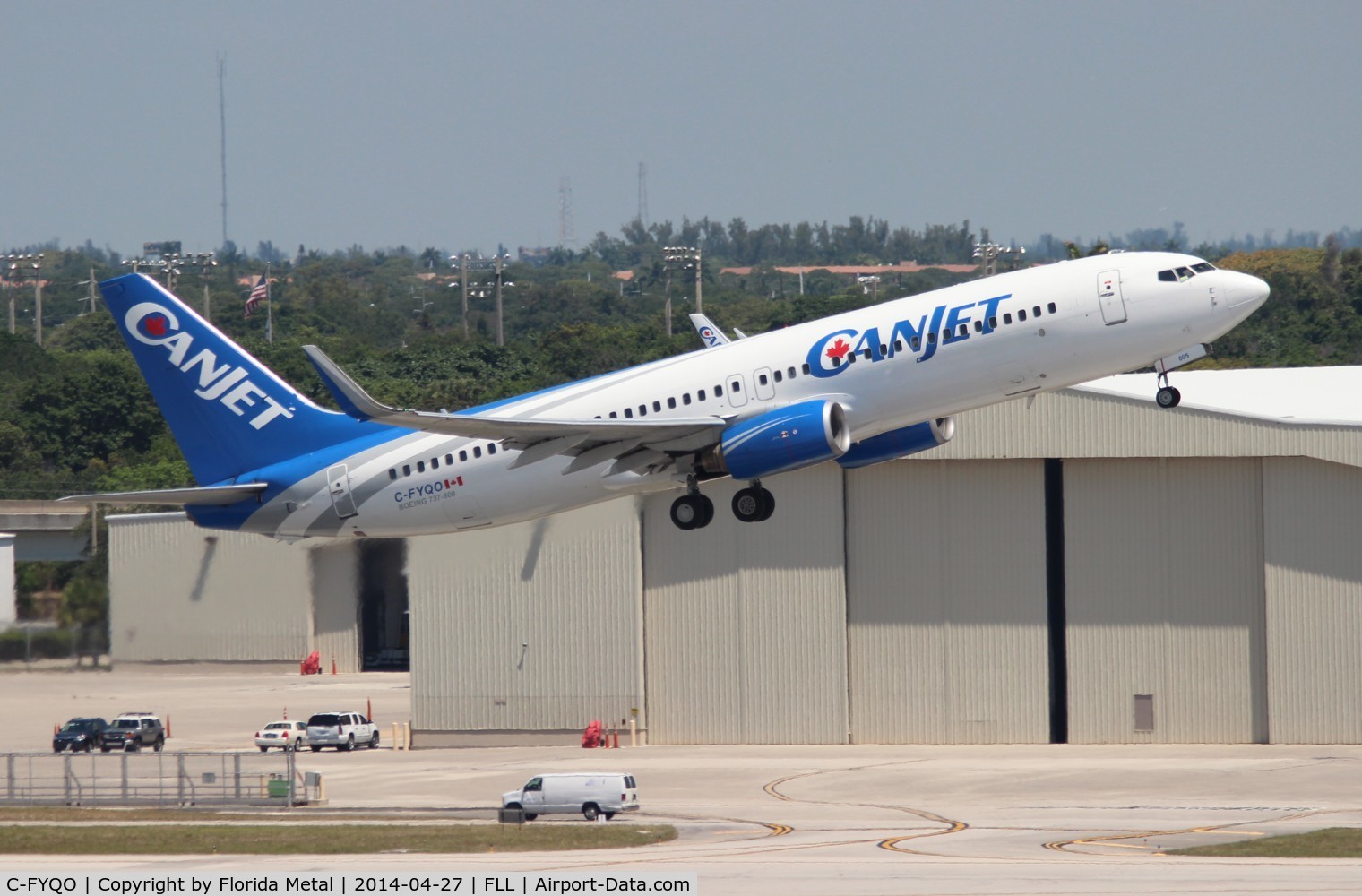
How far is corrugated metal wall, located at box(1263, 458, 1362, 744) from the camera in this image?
71.1 m

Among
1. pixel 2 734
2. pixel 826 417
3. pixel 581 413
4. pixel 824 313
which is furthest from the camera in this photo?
pixel 824 313

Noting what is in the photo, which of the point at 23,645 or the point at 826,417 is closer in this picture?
the point at 826,417

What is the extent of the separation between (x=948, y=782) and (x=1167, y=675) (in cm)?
1385

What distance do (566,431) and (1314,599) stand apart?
124ft

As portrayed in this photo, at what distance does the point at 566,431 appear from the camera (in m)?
46.4

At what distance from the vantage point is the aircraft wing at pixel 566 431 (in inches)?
1722

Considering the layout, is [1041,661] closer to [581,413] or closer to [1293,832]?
[1293,832]

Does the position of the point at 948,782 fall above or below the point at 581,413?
below

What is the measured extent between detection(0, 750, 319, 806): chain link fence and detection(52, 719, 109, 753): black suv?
1176 cm

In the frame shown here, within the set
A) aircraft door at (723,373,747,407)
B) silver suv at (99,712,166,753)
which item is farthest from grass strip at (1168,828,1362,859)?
silver suv at (99,712,166,753)

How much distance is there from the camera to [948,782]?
210 feet

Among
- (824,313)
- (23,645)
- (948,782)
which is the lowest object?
(948,782)

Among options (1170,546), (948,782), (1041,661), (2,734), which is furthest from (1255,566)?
(2,734)

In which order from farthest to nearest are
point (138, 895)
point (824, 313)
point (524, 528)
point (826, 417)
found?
point (824, 313) < point (524, 528) < point (826, 417) < point (138, 895)
